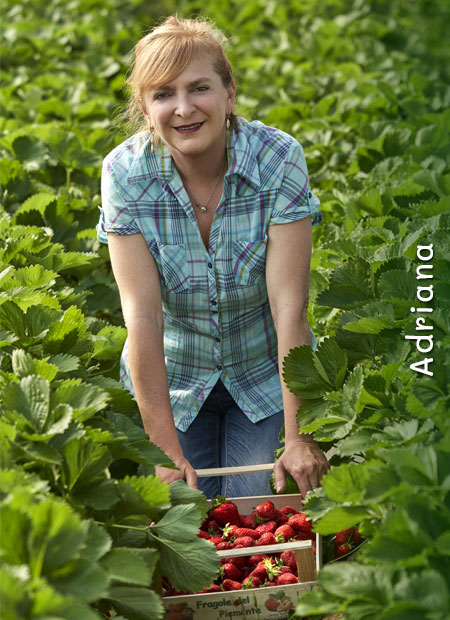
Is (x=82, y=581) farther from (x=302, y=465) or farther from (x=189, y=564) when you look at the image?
(x=302, y=465)

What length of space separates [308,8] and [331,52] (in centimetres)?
159

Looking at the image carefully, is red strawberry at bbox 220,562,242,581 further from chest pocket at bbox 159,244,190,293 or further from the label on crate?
chest pocket at bbox 159,244,190,293

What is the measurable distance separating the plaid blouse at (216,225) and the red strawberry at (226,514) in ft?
2.13

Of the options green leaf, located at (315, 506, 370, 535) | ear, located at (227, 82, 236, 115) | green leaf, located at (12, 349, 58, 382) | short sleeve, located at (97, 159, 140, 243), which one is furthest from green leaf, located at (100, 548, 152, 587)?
ear, located at (227, 82, 236, 115)

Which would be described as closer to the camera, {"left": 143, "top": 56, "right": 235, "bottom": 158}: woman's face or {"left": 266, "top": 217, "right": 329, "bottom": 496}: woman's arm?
{"left": 266, "top": 217, "right": 329, "bottom": 496}: woman's arm

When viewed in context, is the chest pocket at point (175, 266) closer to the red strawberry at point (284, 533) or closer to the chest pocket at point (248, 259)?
the chest pocket at point (248, 259)

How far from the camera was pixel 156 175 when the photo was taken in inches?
115

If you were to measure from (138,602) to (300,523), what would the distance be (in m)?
0.79

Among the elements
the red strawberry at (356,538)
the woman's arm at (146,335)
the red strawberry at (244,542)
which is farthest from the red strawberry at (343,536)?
the woman's arm at (146,335)

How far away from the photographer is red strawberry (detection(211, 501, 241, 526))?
96.5 inches

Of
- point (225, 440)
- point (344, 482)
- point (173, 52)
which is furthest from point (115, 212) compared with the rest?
point (344, 482)

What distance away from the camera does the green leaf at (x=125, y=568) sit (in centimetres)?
159

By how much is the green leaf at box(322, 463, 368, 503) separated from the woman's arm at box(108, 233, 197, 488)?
82cm

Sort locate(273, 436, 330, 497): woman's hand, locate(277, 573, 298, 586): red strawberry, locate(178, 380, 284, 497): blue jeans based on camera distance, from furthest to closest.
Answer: locate(178, 380, 284, 497): blue jeans
locate(273, 436, 330, 497): woman's hand
locate(277, 573, 298, 586): red strawberry
